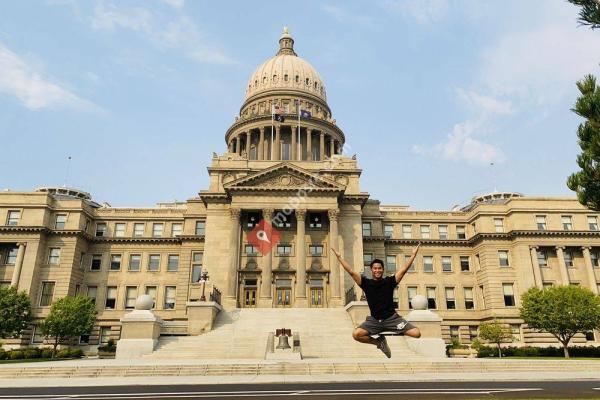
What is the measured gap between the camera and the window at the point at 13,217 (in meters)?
53.0

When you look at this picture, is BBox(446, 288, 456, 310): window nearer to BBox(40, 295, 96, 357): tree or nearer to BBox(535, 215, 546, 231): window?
BBox(535, 215, 546, 231): window

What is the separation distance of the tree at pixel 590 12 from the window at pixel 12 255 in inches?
2300

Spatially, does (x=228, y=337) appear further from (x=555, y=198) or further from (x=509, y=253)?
(x=555, y=198)

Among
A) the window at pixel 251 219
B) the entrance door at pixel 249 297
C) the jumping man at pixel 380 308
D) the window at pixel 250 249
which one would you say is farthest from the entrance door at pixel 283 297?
the jumping man at pixel 380 308

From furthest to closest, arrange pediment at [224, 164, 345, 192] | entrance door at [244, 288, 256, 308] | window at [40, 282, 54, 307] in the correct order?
1. window at [40, 282, 54, 307]
2. pediment at [224, 164, 345, 192]
3. entrance door at [244, 288, 256, 308]

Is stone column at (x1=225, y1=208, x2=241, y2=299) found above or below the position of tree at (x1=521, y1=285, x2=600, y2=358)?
above

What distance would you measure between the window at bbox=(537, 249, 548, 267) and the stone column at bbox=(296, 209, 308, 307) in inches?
1188

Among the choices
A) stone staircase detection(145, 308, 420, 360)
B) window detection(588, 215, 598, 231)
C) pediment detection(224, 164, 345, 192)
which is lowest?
stone staircase detection(145, 308, 420, 360)

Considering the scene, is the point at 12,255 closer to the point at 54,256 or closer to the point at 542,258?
the point at 54,256

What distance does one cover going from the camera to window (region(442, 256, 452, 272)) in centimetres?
5853

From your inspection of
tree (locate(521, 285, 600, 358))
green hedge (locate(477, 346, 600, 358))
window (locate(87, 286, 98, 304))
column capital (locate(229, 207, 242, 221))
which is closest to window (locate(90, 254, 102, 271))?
window (locate(87, 286, 98, 304))

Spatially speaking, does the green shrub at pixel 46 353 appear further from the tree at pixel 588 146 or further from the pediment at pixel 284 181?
the tree at pixel 588 146

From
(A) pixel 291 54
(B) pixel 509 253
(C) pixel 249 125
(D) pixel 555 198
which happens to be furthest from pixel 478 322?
(A) pixel 291 54

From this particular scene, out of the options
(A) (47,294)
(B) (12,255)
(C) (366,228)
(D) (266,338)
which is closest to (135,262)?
(A) (47,294)
